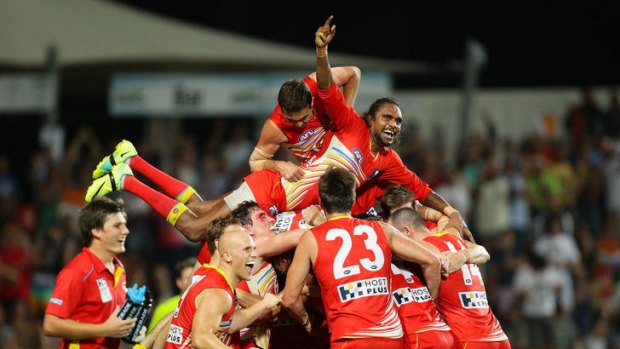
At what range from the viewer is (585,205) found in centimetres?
1745

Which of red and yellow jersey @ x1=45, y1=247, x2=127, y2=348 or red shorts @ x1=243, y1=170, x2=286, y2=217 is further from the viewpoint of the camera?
red shorts @ x1=243, y1=170, x2=286, y2=217

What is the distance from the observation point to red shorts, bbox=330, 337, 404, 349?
8039 millimetres

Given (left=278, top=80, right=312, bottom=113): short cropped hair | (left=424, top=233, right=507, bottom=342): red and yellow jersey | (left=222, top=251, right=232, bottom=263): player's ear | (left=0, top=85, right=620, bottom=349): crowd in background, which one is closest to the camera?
(left=222, top=251, right=232, bottom=263): player's ear

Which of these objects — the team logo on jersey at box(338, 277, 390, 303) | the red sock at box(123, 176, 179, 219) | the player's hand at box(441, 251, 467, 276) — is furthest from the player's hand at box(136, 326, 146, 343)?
the player's hand at box(441, 251, 467, 276)

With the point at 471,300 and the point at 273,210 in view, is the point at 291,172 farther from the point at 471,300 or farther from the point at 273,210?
the point at 471,300

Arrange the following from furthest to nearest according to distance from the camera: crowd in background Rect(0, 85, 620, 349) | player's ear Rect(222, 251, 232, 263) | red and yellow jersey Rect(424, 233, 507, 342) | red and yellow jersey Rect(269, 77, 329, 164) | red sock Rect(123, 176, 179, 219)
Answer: crowd in background Rect(0, 85, 620, 349) → red sock Rect(123, 176, 179, 219) → red and yellow jersey Rect(269, 77, 329, 164) → red and yellow jersey Rect(424, 233, 507, 342) → player's ear Rect(222, 251, 232, 263)

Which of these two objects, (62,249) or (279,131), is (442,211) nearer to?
(279,131)

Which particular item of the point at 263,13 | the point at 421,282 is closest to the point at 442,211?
the point at 421,282

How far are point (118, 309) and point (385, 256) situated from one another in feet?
8.02

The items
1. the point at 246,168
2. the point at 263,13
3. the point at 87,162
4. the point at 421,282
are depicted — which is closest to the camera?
the point at 421,282

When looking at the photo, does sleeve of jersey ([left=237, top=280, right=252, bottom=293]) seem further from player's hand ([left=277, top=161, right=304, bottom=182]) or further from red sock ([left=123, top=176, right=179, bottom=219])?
red sock ([left=123, top=176, right=179, bottom=219])

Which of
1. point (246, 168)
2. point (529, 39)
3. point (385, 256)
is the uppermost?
point (529, 39)

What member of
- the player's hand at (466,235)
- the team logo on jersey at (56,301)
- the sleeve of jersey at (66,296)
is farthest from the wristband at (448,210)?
the team logo on jersey at (56,301)

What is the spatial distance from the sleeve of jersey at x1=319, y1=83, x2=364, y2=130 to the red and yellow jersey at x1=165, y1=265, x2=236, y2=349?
5.65ft
